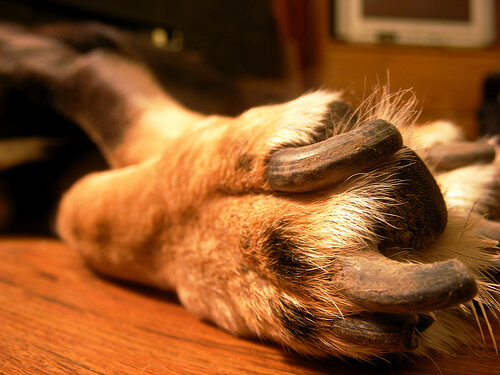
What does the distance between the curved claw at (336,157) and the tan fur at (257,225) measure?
20mm

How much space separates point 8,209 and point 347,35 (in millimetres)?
2201

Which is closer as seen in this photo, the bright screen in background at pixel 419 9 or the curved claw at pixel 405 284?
the curved claw at pixel 405 284

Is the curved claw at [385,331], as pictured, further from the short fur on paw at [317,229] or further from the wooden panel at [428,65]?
the wooden panel at [428,65]

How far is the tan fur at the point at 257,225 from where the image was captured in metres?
0.37

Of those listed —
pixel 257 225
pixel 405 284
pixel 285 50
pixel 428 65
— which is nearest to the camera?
pixel 405 284

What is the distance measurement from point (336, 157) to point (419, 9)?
107 inches

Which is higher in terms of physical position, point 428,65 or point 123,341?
point 428,65

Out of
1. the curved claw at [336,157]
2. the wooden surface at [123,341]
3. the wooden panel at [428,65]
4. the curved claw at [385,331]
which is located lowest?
the wooden surface at [123,341]

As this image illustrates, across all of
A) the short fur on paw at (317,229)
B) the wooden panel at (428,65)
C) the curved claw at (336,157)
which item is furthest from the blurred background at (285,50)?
the curved claw at (336,157)

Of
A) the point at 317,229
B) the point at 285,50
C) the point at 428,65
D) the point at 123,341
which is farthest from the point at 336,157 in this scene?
the point at 428,65

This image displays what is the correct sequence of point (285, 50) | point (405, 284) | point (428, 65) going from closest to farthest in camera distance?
1. point (405, 284)
2. point (285, 50)
3. point (428, 65)

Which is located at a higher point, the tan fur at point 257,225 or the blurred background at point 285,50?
the blurred background at point 285,50

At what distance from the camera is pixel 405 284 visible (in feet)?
1.00

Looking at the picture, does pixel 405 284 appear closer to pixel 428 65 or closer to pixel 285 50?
pixel 285 50
